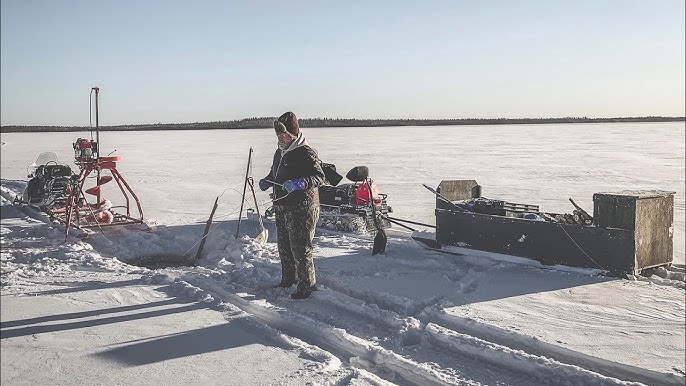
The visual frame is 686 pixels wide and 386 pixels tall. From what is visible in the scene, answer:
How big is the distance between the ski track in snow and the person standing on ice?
0.26 m

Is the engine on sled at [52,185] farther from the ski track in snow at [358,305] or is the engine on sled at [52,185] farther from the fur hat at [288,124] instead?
the fur hat at [288,124]

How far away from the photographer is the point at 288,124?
4633 mm

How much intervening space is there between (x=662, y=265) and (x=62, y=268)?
551cm

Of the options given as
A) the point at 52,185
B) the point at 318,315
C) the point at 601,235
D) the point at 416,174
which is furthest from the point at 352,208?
the point at 416,174

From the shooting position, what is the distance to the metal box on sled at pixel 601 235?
17.0 feet

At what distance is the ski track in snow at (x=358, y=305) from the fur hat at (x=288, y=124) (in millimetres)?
1302

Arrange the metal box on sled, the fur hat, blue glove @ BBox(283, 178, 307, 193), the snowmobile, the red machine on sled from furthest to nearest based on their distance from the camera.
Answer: the snowmobile < the red machine on sled < the metal box on sled < the fur hat < blue glove @ BBox(283, 178, 307, 193)

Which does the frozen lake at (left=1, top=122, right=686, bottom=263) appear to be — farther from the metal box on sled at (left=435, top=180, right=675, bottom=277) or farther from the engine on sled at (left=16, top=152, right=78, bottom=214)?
the metal box on sled at (left=435, top=180, right=675, bottom=277)

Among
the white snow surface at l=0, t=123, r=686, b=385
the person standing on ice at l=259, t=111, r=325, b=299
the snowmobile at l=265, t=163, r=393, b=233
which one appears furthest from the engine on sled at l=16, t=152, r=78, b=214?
the person standing on ice at l=259, t=111, r=325, b=299

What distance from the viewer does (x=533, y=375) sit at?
329cm

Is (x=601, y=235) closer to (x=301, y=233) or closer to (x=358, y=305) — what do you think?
(x=358, y=305)

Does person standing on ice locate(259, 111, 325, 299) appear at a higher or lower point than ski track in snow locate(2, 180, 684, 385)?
higher

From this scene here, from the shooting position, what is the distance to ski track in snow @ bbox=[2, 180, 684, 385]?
3.31 metres

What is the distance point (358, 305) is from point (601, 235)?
2.38m
